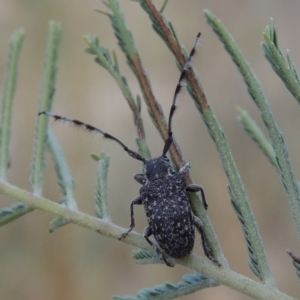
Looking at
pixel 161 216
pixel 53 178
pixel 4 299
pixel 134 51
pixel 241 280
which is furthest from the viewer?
pixel 53 178

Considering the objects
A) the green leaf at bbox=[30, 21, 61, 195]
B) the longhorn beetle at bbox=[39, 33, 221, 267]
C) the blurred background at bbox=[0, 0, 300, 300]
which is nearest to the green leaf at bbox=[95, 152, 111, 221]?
the longhorn beetle at bbox=[39, 33, 221, 267]

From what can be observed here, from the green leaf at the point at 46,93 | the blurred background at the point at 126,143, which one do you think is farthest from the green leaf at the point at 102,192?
the blurred background at the point at 126,143

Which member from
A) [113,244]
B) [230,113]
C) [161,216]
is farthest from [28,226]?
[161,216]

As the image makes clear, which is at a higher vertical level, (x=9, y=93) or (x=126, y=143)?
(x=9, y=93)

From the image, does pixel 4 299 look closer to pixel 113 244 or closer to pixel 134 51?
pixel 113 244

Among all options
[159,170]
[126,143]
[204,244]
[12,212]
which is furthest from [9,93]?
[126,143]

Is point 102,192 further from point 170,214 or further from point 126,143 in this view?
point 126,143

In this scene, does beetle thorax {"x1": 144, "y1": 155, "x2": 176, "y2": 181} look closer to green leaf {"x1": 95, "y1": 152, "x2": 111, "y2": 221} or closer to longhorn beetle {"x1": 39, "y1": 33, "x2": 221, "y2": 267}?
longhorn beetle {"x1": 39, "y1": 33, "x2": 221, "y2": 267}
